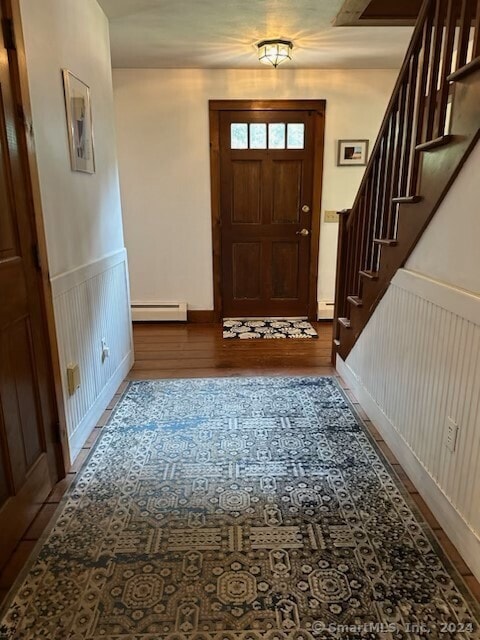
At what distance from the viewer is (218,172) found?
4.38 meters

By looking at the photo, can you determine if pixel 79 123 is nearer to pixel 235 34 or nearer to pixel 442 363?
pixel 235 34

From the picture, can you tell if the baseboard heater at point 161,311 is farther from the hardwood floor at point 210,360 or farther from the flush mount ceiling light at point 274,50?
the flush mount ceiling light at point 274,50

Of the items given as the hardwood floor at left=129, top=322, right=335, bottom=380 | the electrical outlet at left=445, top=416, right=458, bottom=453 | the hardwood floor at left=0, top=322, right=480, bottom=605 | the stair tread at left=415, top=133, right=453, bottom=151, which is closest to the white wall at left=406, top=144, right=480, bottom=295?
the stair tread at left=415, top=133, right=453, bottom=151

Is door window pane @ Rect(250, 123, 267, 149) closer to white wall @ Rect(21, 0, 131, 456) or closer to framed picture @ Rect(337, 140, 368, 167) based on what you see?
framed picture @ Rect(337, 140, 368, 167)

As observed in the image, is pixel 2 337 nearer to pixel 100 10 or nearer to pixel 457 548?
pixel 457 548

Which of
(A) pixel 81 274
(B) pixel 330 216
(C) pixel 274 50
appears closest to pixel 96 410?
(A) pixel 81 274

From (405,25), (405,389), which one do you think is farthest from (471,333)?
(405,25)

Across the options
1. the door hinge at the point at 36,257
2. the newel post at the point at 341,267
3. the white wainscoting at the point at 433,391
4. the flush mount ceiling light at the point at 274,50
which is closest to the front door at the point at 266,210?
the flush mount ceiling light at the point at 274,50

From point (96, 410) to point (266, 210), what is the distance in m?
2.78

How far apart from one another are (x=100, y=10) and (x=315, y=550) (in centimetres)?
321

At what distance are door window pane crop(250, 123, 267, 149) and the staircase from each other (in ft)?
5.58

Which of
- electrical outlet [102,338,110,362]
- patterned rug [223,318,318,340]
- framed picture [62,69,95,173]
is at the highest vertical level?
Result: framed picture [62,69,95,173]

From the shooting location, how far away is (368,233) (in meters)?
2.69

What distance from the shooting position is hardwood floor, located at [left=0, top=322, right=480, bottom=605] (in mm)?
1929
